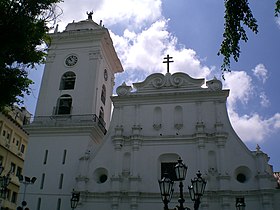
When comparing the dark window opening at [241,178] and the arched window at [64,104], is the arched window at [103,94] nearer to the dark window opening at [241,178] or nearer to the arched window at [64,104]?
the arched window at [64,104]

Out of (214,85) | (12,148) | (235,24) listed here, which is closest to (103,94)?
(214,85)

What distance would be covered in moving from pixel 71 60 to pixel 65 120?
20.0ft

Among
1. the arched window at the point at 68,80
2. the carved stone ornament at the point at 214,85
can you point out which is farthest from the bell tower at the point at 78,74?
the carved stone ornament at the point at 214,85

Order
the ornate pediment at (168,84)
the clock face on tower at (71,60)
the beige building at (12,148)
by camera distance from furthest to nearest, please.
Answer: the beige building at (12,148) < the clock face on tower at (71,60) < the ornate pediment at (168,84)

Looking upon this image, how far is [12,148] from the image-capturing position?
35.2 metres

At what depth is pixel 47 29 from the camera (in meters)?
13.3

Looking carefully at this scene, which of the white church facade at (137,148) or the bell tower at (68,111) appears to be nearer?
the white church facade at (137,148)

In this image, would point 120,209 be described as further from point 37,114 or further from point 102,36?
point 102,36

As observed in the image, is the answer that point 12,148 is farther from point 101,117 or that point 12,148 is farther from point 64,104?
point 101,117

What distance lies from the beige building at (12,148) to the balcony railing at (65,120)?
228 inches

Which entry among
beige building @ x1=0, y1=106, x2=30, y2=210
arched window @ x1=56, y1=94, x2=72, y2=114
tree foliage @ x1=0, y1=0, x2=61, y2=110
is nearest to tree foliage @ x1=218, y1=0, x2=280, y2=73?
tree foliage @ x1=0, y1=0, x2=61, y2=110

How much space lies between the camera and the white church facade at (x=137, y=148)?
22.2 metres

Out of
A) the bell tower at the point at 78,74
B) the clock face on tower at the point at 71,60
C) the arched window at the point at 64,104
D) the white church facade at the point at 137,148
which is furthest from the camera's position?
the clock face on tower at the point at 71,60

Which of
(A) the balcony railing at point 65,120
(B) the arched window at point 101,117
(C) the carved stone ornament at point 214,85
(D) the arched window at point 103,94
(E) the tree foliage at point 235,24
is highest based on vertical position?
(D) the arched window at point 103,94
